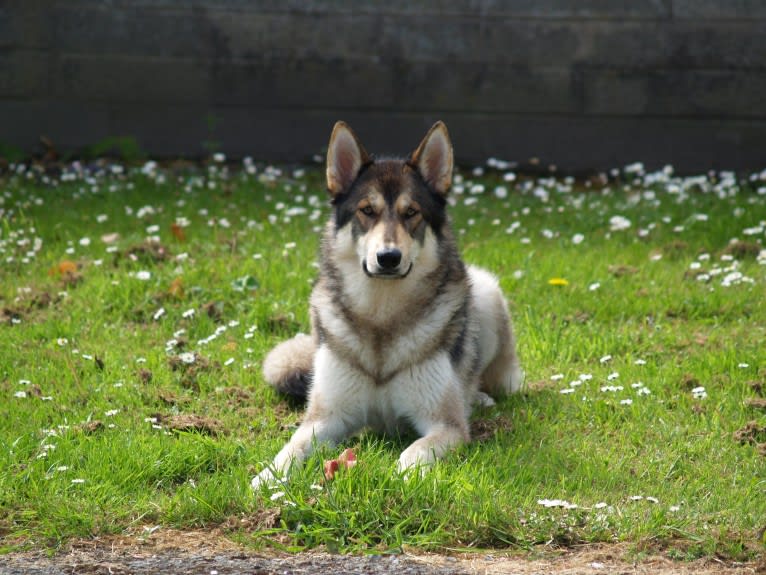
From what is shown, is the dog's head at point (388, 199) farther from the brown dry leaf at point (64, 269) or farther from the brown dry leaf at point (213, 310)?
the brown dry leaf at point (64, 269)

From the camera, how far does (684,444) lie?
4.69 metres

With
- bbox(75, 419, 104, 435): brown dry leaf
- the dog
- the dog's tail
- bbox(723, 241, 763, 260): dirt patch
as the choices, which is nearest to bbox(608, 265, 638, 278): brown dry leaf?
bbox(723, 241, 763, 260): dirt patch

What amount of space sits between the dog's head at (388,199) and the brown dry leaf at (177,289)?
1930 millimetres

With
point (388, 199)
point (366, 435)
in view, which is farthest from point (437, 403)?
point (388, 199)

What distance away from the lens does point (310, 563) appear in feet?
11.6

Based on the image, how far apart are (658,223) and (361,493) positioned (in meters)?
4.98

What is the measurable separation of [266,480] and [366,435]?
0.95m

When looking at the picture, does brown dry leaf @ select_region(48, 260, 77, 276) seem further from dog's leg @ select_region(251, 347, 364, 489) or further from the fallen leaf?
the fallen leaf

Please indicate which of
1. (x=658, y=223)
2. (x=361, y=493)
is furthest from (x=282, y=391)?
(x=658, y=223)

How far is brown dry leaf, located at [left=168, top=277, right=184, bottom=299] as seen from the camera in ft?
21.6

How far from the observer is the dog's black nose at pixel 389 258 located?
4.59 metres

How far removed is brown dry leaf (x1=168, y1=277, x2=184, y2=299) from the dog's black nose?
7.71 ft

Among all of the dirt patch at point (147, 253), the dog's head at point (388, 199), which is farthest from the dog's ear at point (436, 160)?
the dirt patch at point (147, 253)

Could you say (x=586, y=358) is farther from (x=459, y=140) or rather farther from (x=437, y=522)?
(x=459, y=140)
